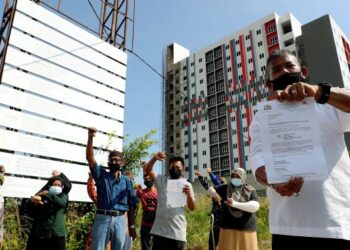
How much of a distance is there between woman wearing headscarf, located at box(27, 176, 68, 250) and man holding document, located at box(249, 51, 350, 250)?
12.3ft

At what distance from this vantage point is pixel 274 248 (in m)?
1.46

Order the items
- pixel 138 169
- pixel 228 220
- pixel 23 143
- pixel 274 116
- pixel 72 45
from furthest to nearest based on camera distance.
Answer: pixel 138 169
pixel 72 45
pixel 23 143
pixel 228 220
pixel 274 116

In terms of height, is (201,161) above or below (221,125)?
below

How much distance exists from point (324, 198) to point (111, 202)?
10.4 ft

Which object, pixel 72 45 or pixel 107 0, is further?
pixel 107 0

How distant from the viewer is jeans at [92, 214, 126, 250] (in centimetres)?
381

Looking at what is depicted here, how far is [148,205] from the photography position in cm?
Result: 570

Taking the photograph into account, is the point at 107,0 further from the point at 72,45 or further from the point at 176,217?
the point at 176,217

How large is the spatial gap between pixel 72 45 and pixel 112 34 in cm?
175

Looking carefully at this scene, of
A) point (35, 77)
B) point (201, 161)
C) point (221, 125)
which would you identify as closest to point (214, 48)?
point (221, 125)

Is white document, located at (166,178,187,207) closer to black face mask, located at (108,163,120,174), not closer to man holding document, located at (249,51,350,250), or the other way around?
black face mask, located at (108,163,120,174)

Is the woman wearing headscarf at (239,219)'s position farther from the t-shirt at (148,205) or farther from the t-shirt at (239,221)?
the t-shirt at (148,205)

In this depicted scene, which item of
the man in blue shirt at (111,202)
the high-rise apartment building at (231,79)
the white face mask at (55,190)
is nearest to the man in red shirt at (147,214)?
the man in blue shirt at (111,202)

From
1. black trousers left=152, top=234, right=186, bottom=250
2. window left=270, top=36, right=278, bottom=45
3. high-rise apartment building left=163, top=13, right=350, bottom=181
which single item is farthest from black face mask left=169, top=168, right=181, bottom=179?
window left=270, top=36, right=278, bottom=45
